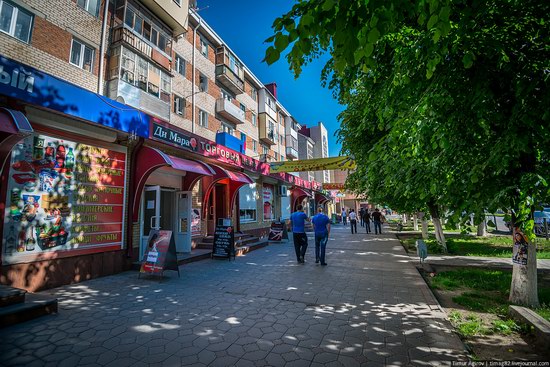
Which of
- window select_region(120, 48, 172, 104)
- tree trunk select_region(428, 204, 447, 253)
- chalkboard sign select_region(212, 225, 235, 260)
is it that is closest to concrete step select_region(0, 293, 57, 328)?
chalkboard sign select_region(212, 225, 235, 260)

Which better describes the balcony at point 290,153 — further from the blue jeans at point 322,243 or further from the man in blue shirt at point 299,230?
the blue jeans at point 322,243

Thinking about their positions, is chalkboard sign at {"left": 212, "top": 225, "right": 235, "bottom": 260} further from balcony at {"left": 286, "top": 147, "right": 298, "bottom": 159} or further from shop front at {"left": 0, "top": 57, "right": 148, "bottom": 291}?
balcony at {"left": 286, "top": 147, "right": 298, "bottom": 159}

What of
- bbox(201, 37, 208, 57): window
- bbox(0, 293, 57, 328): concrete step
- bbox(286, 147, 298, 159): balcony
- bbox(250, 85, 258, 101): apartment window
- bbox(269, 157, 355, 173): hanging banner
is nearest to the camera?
bbox(0, 293, 57, 328): concrete step

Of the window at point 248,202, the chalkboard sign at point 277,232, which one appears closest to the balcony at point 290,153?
the window at point 248,202

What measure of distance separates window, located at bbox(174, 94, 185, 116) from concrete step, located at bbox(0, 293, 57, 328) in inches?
494

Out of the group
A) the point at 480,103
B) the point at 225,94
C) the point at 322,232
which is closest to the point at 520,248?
the point at 480,103

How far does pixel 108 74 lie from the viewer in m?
11.5

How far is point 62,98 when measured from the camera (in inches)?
223

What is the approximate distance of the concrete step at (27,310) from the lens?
12.7ft

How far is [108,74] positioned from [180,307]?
11.2 m

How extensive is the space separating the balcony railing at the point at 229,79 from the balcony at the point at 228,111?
184cm

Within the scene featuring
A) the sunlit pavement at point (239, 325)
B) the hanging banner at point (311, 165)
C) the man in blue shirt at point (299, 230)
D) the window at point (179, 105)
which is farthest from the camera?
the window at point (179, 105)

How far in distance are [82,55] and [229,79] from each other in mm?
9906

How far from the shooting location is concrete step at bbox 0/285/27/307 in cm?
406
